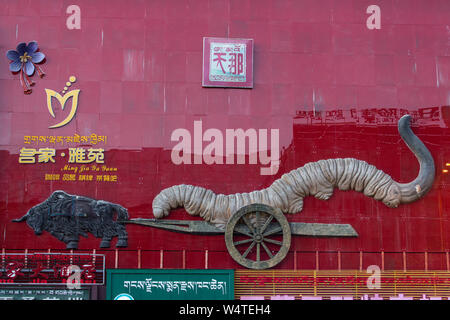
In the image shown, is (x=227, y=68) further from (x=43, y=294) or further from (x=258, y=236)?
(x=43, y=294)

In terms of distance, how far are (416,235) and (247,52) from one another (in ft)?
17.7

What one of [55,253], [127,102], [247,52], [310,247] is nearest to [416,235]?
[310,247]

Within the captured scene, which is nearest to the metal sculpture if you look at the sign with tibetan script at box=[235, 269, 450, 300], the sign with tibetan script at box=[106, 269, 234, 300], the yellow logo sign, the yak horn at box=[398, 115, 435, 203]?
the sign with tibetan script at box=[106, 269, 234, 300]

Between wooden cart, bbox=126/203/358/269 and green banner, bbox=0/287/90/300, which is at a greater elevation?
wooden cart, bbox=126/203/358/269

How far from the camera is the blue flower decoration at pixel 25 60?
40.4ft

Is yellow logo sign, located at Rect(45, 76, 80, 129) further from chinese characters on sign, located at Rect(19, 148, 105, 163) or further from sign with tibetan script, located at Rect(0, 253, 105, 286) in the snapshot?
sign with tibetan script, located at Rect(0, 253, 105, 286)

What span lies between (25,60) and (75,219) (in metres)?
3.67

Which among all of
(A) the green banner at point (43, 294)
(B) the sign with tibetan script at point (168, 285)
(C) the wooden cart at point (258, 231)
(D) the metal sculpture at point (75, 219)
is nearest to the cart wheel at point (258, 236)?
(C) the wooden cart at point (258, 231)

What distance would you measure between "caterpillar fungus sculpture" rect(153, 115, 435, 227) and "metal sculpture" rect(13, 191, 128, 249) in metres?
0.93

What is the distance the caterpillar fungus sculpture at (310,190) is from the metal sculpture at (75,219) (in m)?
0.93

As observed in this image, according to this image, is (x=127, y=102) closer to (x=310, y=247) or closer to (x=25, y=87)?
(x=25, y=87)

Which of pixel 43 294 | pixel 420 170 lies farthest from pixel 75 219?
pixel 420 170

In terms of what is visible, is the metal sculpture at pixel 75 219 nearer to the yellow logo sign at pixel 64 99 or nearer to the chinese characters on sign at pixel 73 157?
the chinese characters on sign at pixel 73 157

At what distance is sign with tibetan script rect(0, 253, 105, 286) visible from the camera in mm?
11680
